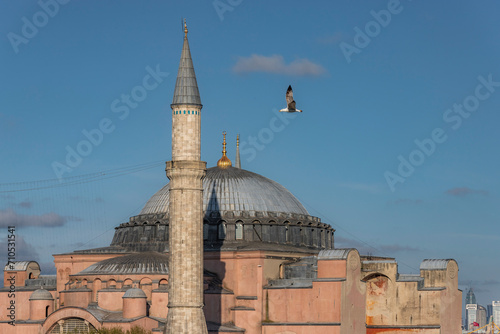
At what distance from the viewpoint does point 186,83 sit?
196 feet

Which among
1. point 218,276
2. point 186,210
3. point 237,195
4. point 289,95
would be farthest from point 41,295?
point 289,95

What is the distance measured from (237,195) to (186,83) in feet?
44.9

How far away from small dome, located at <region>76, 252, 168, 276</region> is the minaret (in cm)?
→ 628

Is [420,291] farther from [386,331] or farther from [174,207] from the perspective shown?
[174,207]

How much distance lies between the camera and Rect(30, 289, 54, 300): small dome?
6334 centimetres

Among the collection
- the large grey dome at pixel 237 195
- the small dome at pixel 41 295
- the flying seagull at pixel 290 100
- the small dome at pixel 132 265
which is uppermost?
the flying seagull at pixel 290 100

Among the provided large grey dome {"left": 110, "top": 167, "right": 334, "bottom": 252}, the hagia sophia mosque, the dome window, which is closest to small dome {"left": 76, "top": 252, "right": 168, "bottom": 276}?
the hagia sophia mosque

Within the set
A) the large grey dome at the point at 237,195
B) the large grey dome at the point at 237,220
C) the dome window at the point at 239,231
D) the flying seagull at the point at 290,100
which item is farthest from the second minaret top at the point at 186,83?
the dome window at the point at 239,231

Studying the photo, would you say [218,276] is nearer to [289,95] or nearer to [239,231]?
[239,231]

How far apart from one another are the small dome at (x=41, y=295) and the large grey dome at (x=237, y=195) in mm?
10822

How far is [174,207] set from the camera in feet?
191

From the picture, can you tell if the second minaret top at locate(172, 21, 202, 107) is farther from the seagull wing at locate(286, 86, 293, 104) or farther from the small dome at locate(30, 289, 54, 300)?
the small dome at locate(30, 289, 54, 300)

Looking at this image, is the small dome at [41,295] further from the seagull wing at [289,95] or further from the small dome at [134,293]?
the seagull wing at [289,95]

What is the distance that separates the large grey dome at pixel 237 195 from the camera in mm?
71188
